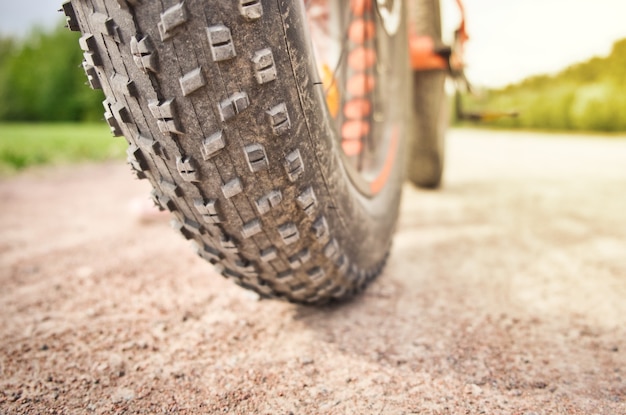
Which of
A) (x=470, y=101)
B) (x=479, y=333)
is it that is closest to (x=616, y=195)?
(x=479, y=333)

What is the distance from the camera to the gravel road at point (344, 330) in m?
0.75

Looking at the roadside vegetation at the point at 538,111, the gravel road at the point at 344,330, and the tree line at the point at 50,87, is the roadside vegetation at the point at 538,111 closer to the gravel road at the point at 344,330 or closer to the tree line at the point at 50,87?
the gravel road at the point at 344,330

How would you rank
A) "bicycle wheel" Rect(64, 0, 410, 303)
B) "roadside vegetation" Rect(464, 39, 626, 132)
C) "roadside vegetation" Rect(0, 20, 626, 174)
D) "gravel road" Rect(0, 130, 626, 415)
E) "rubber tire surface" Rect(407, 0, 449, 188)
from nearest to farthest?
1. "bicycle wheel" Rect(64, 0, 410, 303)
2. "gravel road" Rect(0, 130, 626, 415)
3. "rubber tire surface" Rect(407, 0, 449, 188)
4. "roadside vegetation" Rect(0, 20, 626, 174)
5. "roadside vegetation" Rect(464, 39, 626, 132)

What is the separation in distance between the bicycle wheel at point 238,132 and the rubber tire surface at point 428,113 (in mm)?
1245

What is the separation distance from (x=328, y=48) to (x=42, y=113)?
3760 centimetres

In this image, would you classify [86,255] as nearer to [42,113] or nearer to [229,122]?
[229,122]

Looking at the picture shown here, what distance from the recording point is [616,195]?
7.18 feet

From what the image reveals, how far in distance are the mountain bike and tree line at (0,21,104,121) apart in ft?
110

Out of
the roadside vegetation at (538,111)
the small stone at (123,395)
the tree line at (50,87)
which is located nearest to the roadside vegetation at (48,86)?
the tree line at (50,87)

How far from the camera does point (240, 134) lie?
639mm

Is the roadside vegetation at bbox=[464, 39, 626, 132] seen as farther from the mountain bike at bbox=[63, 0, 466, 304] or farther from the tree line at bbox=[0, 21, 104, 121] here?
the tree line at bbox=[0, 21, 104, 121]

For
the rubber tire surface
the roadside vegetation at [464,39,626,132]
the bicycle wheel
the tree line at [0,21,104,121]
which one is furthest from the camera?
the tree line at [0,21,104,121]

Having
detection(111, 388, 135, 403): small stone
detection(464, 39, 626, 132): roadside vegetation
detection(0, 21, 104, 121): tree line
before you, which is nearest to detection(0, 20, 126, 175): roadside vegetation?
detection(0, 21, 104, 121): tree line

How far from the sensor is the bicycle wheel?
58 cm
